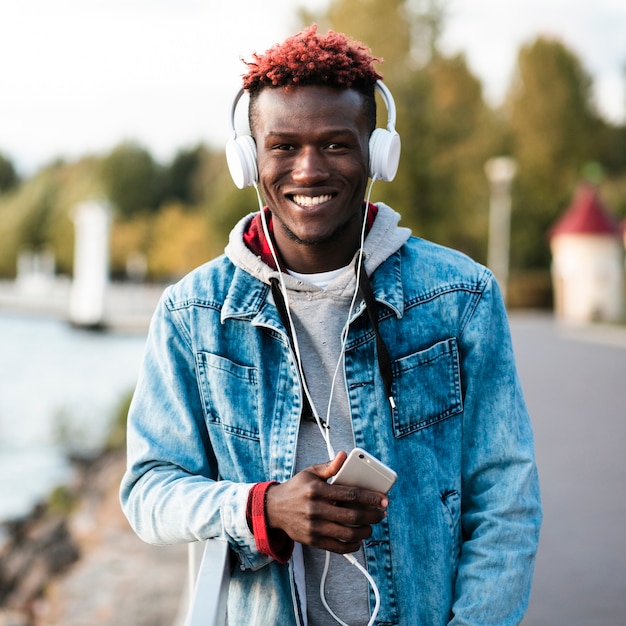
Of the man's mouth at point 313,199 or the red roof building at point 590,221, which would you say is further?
the red roof building at point 590,221

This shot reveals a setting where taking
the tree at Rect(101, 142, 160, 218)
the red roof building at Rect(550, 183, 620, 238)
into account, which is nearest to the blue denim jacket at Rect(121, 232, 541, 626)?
the red roof building at Rect(550, 183, 620, 238)

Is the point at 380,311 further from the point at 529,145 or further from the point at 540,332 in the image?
the point at 529,145

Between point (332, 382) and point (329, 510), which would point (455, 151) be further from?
point (329, 510)

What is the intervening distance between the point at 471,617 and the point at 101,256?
3573 centimetres

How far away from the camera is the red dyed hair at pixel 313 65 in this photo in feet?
6.06

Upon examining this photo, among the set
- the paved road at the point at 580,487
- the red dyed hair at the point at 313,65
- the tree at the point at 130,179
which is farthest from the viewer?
the tree at the point at 130,179

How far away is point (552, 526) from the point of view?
5777mm

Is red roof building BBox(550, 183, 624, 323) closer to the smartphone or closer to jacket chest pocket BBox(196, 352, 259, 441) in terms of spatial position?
jacket chest pocket BBox(196, 352, 259, 441)

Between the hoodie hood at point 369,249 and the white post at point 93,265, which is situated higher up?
the hoodie hood at point 369,249

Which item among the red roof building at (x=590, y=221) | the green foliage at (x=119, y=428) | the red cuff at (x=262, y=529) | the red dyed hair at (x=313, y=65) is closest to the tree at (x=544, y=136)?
the red roof building at (x=590, y=221)

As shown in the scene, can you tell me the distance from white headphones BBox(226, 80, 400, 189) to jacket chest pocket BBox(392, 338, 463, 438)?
0.39 m

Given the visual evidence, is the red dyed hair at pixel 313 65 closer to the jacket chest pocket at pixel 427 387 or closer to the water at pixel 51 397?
the jacket chest pocket at pixel 427 387

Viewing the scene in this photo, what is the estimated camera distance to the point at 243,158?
1958 mm

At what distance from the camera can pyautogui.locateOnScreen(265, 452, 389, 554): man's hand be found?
1.64m
